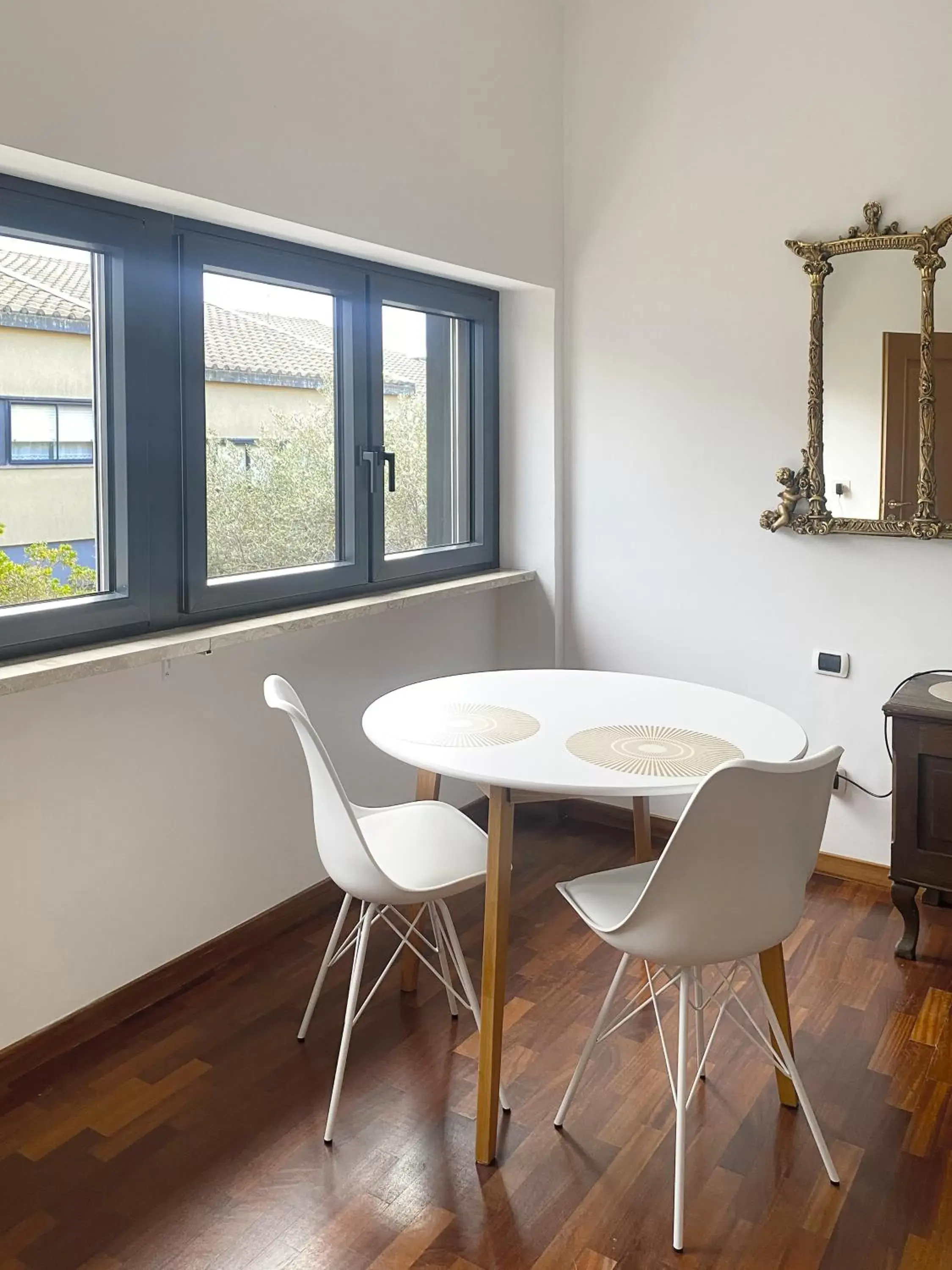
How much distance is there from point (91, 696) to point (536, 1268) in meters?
1.46

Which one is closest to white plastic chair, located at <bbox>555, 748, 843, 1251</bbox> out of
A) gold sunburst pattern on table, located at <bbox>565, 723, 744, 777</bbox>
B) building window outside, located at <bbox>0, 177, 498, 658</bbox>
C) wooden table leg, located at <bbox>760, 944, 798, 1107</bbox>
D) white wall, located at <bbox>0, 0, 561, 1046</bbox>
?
wooden table leg, located at <bbox>760, 944, 798, 1107</bbox>

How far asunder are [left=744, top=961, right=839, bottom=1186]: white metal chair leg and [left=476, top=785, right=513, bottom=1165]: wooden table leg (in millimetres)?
467

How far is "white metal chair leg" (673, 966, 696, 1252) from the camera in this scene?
185cm

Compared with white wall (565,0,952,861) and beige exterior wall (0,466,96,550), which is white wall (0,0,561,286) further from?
beige exterior wall (0,466,96,550)

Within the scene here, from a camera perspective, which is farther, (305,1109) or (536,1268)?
(305,1109)

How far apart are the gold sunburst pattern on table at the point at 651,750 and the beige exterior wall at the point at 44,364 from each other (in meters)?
1.33

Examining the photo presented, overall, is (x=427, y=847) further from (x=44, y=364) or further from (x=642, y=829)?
(x=44, y=364)

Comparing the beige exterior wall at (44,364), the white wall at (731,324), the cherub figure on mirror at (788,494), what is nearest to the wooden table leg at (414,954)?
the beige exterior wall at (44,364)

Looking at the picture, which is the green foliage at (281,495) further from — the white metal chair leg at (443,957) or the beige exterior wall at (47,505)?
the white metal chair leg at (443,957)

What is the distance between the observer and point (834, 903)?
127 inches

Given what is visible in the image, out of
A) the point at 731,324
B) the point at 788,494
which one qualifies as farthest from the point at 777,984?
the point at 731,324

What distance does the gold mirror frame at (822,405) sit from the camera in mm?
3059

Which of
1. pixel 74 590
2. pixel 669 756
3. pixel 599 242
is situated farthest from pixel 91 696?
pixel 599 242

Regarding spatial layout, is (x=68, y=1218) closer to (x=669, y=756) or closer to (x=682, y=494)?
(x=669, y=756)
